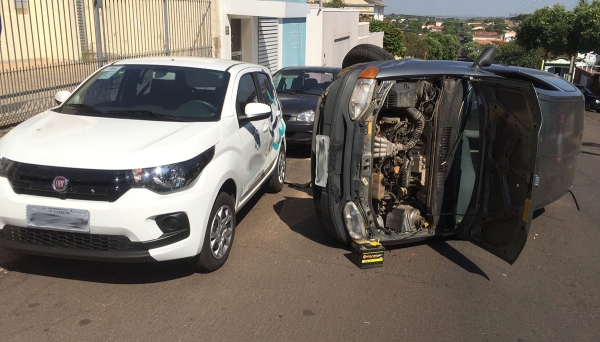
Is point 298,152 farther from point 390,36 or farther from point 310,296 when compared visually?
point 390,36

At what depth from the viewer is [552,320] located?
451 cm

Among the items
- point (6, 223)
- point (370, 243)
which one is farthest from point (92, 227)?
point (370, 243)

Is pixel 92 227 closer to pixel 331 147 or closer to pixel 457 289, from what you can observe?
pixel 331 147

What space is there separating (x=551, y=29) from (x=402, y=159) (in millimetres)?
35661

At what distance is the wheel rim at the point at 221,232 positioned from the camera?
4977 millimetres

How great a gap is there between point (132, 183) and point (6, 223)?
1068 millimetres

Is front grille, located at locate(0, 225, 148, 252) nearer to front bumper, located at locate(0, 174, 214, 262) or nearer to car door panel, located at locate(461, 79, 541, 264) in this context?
front bumper, located at locate(0, 174, 214, 262)

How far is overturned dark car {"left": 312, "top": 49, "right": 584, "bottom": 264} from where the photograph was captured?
5.33 meters

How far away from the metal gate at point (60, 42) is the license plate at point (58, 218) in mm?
5215

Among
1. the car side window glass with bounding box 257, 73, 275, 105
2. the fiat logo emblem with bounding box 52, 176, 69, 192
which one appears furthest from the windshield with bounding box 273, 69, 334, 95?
the fiat logo emblem with bounding box 52, 176, 69, 192

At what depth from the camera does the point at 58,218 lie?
170 inches

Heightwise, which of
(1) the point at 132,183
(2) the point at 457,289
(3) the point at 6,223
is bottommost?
(2) the point at 457,289

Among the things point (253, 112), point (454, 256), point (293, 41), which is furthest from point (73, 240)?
point (293, 41)

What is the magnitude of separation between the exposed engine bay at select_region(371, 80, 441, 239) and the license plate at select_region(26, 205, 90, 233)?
2.70 meters
